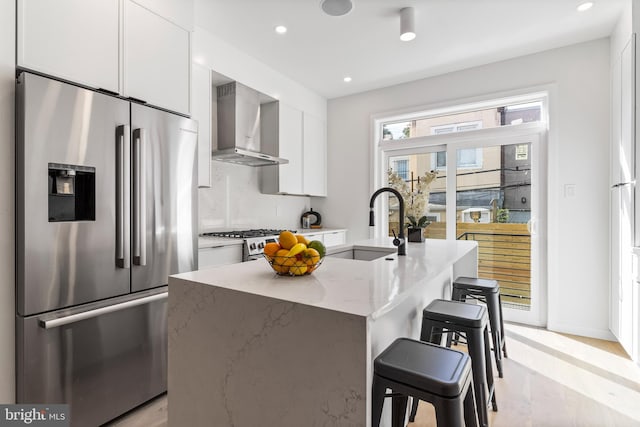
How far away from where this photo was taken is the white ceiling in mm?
2561

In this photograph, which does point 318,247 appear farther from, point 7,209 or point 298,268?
point 7,209

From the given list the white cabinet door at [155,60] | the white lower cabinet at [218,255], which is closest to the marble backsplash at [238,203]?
the white lower cabinet at [218,255]

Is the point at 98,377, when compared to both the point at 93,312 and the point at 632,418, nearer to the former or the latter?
the point at 93,312

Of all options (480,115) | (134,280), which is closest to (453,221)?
(480,115)

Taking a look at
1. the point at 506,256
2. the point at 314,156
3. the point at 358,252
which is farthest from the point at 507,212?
the point at 314,156

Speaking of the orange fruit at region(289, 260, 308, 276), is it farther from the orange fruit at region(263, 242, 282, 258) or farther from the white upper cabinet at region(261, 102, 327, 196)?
the white upper cabinet at region(261, 102, 327, 196)

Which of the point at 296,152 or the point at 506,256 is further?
the point at 296,152

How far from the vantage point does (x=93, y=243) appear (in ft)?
5.66

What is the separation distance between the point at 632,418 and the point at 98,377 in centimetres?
294

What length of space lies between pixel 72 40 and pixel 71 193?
78 centimetres

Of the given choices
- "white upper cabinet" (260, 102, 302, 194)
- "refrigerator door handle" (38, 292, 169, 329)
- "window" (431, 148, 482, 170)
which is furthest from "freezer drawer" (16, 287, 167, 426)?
"window" (431, 148, 482, 170)

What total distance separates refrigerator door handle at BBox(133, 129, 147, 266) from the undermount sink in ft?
3.71

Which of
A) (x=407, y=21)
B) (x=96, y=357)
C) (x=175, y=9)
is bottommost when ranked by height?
(x=96, y=357)

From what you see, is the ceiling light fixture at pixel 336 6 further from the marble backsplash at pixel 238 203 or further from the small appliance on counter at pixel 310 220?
the small appliance on counter at pixel 310 220
